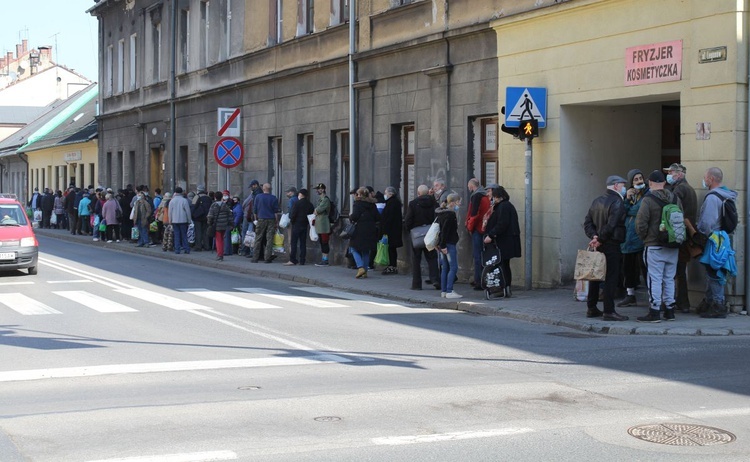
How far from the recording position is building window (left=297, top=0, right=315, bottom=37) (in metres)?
26.0

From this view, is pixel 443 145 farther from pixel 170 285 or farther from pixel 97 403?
pixel 97 403

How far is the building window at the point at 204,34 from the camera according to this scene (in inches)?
1308

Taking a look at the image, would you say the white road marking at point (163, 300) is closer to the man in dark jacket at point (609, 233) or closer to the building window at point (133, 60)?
the man in dark jacket at point (609, 233)

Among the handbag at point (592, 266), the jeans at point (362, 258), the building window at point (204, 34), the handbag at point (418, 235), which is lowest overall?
the jeans at point (362, 258)

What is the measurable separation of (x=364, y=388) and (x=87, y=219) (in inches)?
1335

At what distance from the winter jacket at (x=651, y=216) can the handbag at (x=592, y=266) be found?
0.63 metres

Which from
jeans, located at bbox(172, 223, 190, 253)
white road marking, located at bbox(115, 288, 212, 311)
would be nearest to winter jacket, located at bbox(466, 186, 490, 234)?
white road marking, located at bbox(115, 288, 212, 311)

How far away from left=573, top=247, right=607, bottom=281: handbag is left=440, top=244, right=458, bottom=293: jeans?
330cm

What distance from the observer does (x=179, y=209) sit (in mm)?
28078

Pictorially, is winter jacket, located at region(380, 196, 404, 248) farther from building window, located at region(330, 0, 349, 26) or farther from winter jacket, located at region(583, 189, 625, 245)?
winter jacket, located at region(583, 189, 625, 245)

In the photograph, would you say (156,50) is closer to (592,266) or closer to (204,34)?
(204,34)

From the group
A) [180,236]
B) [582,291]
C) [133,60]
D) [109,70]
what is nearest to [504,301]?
[582,291]

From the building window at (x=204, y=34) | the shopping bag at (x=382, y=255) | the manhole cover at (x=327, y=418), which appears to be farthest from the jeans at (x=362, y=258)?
the building window at (x=204, y=34)

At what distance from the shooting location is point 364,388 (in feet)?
29.0
